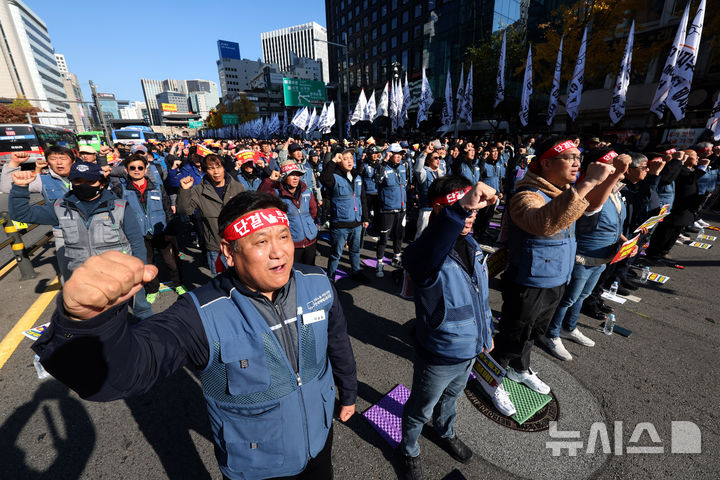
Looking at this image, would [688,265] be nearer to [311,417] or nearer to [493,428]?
[493,428]

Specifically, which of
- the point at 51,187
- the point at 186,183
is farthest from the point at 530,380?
the point at 51,187

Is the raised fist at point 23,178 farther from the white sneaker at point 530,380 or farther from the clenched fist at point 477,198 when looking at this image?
the white sneaker at point 530,380

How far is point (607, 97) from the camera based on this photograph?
25109 mm

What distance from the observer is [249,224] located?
5.02 ft

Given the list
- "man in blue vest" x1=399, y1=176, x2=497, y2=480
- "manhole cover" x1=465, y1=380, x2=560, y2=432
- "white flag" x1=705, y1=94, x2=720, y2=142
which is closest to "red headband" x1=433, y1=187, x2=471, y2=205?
"man in blue vest" x1=399, y1=176, x2=497, y2=480

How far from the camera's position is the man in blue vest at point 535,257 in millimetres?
2461

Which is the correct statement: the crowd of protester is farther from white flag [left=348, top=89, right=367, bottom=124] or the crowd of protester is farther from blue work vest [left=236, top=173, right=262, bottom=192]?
white flag [left=348, top=89, right=367, bottom=124]

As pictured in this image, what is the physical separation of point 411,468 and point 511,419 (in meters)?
1.23

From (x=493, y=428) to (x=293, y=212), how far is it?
139 inches

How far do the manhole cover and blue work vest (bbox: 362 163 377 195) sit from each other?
5.40 m

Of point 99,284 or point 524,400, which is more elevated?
point 99,284

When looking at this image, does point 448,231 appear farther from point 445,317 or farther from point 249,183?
point 249,183

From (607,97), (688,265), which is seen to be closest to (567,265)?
(688,265)

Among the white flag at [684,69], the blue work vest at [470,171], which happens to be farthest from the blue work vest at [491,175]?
the white flag at [684,69]
